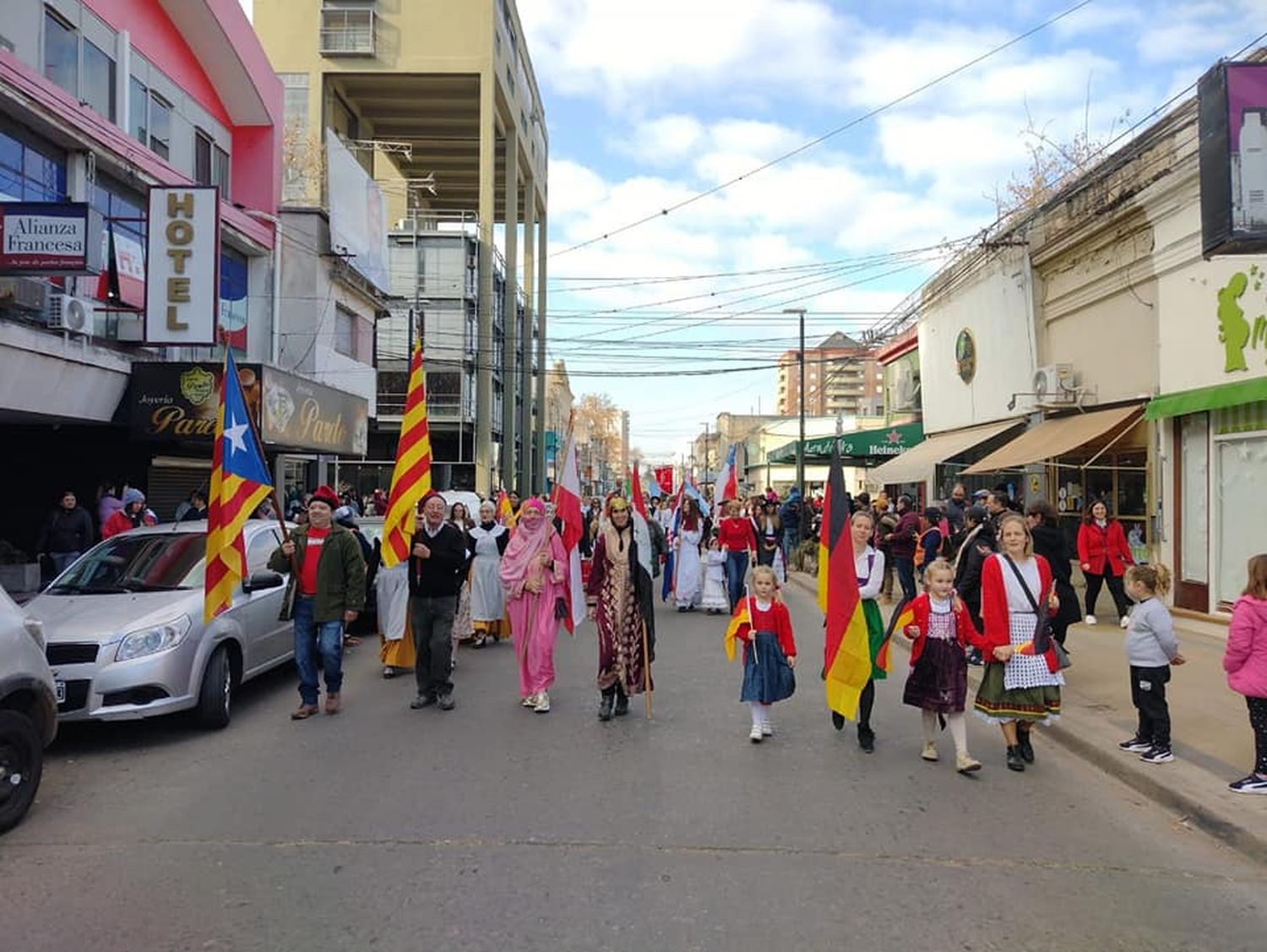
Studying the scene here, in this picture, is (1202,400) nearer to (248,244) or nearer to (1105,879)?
(1105,879)

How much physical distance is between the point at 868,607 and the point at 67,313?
12.4m

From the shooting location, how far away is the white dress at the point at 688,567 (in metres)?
14.6

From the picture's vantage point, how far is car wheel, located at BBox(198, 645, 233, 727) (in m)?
7.01

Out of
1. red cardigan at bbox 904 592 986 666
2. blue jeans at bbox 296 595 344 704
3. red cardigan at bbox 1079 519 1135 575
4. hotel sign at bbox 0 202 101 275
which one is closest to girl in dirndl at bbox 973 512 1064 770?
red cardigan at bbox 904 592 986 666

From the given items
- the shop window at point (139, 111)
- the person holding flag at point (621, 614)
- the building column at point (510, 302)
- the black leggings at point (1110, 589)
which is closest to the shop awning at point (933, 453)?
the black leggings at point (1110, 589)

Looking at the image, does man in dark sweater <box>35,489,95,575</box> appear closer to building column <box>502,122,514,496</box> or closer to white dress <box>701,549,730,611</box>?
white dress <box>701,549,730,611</box>

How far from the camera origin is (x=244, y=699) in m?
8.31

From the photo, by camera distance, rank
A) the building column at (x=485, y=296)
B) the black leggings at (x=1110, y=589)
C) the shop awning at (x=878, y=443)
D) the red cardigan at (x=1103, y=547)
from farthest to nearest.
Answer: the building column at (x=485, y=296) → the shop awning at (x=878, y=443) → the black leggings at (x=1110, y=589) → the red cardigan at (x=1103, y=547)

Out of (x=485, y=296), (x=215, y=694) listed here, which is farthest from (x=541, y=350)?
(x=215, y=694)

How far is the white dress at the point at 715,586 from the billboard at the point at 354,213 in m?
13.7

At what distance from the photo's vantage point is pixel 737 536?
13.6 m

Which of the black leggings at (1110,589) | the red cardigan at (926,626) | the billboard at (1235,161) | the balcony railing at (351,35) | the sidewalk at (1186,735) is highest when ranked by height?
the balcony railing at (351,35)

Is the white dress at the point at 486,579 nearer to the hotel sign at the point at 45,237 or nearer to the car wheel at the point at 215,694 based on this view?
the car wheel at the point at 215,694

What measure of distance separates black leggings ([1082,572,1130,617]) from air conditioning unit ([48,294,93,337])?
14.5m
